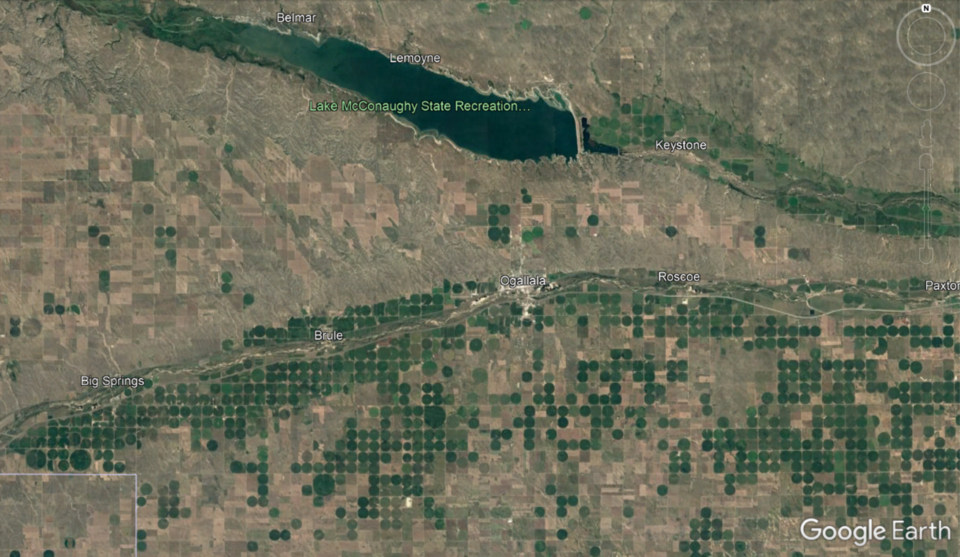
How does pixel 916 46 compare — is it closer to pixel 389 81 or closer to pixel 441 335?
pixel 389 81

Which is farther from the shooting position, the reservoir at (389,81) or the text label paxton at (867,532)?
the reservoir at (389,81)

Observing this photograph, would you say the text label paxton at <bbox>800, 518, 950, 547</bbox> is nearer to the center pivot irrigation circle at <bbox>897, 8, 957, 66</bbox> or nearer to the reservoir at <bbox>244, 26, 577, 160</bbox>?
the reservoir at <bbox>244, 26, 577, 160</bbox>

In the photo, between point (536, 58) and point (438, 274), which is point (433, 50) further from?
point (438, 274)

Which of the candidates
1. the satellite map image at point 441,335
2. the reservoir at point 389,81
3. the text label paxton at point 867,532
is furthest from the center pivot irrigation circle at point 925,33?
the text label paxton at point 867,532

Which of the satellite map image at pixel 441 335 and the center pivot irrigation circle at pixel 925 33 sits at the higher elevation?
the center pivot irrigation circle at pixel 925 33

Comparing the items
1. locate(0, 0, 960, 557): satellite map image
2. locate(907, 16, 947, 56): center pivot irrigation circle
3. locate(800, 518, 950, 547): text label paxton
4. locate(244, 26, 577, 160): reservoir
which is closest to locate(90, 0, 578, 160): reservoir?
locate(244, 26, 577, 160): reservoir

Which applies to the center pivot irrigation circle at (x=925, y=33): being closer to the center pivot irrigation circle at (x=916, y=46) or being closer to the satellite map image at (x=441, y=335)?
the center pivot irrigation circle at (x=916, y=46)
